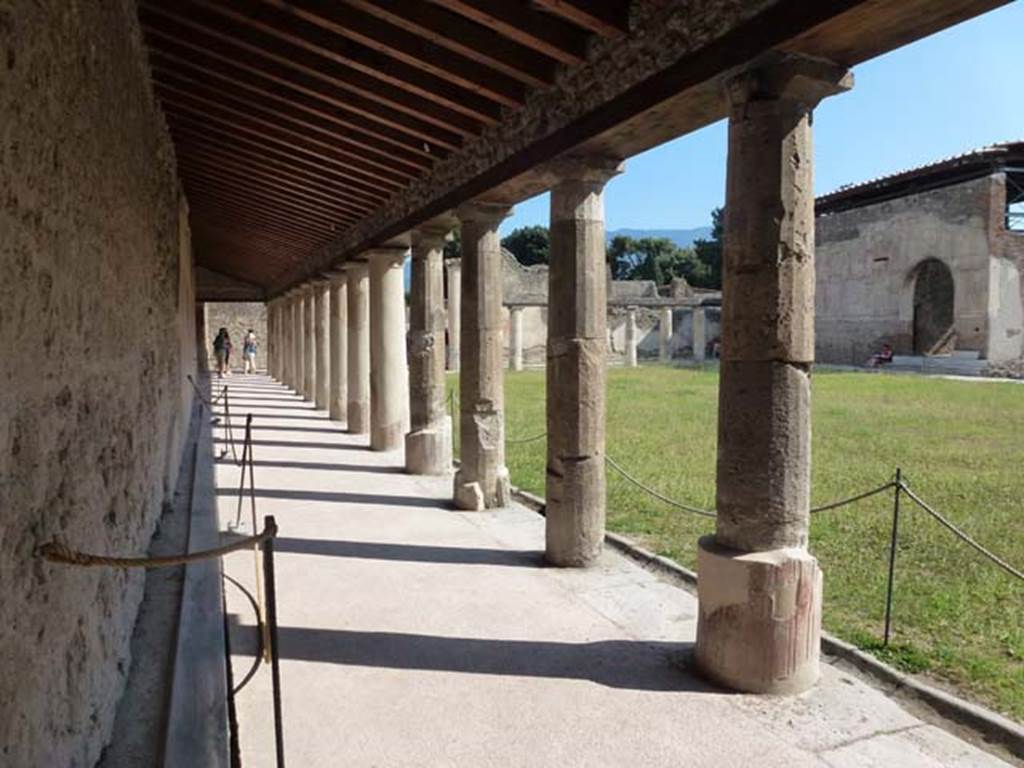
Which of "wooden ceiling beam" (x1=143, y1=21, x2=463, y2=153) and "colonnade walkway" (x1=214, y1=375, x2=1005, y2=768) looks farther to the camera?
"wooden ceiling beam" (x1=143, y1=21, x2=463, y2=153)

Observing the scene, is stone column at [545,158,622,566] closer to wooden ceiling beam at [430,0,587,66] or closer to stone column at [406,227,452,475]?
wooden ceiling beam at [430,0,587,66]

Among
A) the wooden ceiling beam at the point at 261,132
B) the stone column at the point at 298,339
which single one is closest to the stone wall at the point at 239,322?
the stone column at the point at 298,339

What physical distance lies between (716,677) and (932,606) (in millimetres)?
1949

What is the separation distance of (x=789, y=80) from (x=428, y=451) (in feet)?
20.5

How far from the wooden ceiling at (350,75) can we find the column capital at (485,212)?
20.2 inches

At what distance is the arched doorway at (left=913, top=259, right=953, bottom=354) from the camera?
3019 centimetres

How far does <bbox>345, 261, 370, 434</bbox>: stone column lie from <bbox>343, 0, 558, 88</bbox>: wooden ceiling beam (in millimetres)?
7800

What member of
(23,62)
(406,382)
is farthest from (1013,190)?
(23,62)

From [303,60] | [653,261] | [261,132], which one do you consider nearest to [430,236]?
[261,132]

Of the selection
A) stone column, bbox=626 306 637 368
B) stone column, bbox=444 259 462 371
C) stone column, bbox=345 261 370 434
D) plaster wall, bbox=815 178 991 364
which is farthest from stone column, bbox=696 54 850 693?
stone column, bbox=626 306 637 368

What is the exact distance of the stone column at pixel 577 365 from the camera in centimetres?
537

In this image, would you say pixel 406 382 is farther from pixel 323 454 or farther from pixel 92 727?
pixel 92 727

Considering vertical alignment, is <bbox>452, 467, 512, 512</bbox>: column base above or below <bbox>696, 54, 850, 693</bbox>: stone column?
below

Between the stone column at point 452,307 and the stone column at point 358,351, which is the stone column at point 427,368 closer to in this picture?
the stone column at point 358,351
